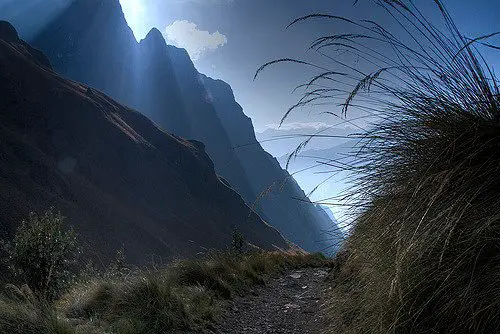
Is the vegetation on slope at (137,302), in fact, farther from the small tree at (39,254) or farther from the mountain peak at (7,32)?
the mountain peak at (7,32)

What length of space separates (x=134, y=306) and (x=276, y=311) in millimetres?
2311

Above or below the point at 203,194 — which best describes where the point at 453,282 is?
above

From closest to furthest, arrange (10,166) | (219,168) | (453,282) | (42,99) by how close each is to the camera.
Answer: (453,282) → (10,166) → (42,99) → (219,168)

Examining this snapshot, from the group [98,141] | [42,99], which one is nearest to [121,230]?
[98,141]

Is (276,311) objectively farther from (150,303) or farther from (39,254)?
(39,254)

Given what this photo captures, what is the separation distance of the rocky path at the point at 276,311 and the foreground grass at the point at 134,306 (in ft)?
0.79

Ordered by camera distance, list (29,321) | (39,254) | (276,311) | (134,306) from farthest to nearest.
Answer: (39,254)
(276,311)
(134,306)
(29,321)

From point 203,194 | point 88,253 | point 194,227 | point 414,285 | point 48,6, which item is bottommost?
point 88,253

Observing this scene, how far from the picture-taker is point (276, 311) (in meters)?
5.25

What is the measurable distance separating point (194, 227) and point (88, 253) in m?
41.5

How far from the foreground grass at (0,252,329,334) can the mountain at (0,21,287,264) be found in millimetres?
47830

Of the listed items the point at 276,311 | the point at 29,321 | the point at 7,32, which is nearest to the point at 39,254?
the point at 276,311

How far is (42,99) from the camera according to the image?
8312 centimetres

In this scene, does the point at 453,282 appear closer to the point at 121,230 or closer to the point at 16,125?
the point at 121,230
